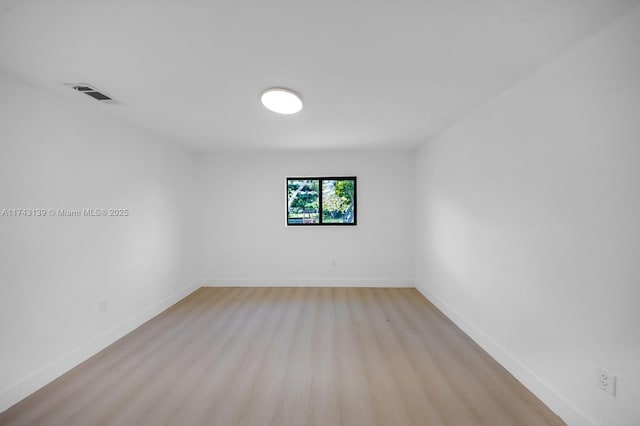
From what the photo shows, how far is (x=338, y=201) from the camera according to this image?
482 centimetres

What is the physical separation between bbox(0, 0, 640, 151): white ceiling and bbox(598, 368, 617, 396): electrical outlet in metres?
2.01

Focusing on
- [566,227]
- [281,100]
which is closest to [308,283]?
[281,100]

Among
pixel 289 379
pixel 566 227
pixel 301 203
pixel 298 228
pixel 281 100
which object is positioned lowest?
pixel 289 379

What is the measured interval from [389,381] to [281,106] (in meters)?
2.58

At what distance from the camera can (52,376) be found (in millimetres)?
2197

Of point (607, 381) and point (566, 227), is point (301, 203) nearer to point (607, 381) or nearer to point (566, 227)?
point (566, 227)

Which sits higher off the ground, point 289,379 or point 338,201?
point 338,201

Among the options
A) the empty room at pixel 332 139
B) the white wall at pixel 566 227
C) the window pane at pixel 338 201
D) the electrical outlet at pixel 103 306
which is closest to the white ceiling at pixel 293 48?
the empty room at pixel 332 139

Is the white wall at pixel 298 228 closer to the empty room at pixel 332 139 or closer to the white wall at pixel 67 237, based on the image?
the empty room at pixel 332 139

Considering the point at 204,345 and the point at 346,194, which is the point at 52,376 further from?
the point at 346,194

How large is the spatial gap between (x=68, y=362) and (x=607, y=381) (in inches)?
157

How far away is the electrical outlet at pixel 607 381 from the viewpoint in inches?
58.4

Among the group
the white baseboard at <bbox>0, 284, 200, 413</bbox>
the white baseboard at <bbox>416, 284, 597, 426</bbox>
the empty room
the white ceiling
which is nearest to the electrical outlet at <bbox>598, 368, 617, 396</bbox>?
the empty room

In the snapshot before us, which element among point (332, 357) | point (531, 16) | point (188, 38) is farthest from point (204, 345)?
point (531, 16)
